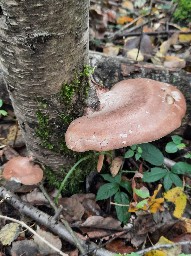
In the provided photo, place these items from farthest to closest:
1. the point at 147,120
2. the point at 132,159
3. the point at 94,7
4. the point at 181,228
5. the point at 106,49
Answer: the point at 94,7 → the point at 106,49 → the point at 132,159 → the point at 181,228 → the point at 147,120

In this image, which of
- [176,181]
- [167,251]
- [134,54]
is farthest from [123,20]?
[167,251]

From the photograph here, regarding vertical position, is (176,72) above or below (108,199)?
above

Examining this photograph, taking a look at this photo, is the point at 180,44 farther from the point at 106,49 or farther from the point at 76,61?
the point at 76,61

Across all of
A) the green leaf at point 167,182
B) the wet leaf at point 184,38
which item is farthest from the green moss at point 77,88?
the wet leaf at point 184,38

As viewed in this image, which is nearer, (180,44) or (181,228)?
(181,228)

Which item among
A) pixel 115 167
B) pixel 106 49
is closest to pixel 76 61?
pixel 115 167

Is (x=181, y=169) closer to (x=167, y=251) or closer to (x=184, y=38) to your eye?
(x=167, y=251)

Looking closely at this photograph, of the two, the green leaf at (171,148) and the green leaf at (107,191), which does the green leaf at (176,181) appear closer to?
the green leaf at (171,148)
